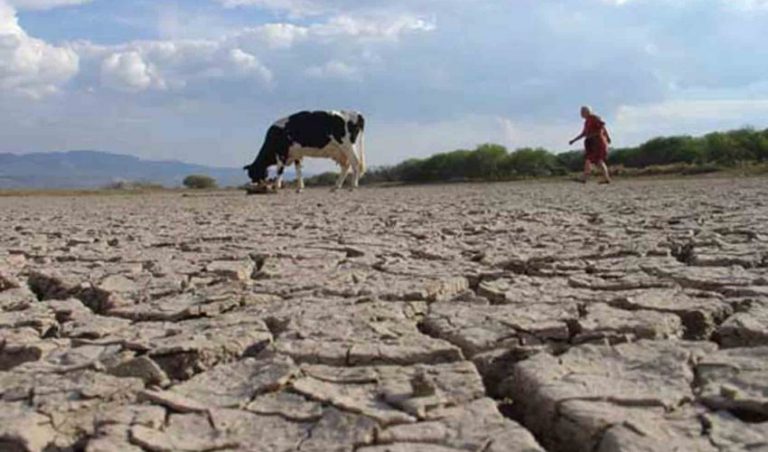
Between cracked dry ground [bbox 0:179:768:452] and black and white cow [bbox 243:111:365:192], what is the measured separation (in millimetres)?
11654

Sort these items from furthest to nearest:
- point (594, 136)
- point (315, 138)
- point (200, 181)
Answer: point (200, 181)
point (315, 138)
point (594, 136)

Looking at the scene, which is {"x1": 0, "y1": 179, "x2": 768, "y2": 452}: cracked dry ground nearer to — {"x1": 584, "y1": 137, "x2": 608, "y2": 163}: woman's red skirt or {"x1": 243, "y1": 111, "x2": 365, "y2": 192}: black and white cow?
{"x1": 584, "y1": 137, "x2": 608, "y2": 163}: woman's red skirt

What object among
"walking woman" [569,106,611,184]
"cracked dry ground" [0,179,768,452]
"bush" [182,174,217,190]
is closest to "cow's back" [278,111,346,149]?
"walking woman" [569,106,611,184]

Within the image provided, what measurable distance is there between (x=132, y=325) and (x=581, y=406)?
1.65 m

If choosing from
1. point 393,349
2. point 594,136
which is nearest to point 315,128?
point 594,136

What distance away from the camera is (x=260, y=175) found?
55.1 ft

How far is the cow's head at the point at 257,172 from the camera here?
1658cm

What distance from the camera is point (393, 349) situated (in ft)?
7.62

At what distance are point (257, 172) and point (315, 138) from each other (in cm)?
149

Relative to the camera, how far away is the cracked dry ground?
5.63 feet

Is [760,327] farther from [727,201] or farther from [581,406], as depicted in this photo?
[727,201]

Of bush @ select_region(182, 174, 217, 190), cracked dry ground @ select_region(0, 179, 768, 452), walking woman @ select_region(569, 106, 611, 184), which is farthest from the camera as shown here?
bush @ select_region(182, 174, 217, 190)

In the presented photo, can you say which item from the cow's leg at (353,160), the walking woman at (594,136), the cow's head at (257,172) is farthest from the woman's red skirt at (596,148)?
the cow's head at (257,172)

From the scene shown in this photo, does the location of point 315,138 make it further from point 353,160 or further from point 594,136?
point 594,136
